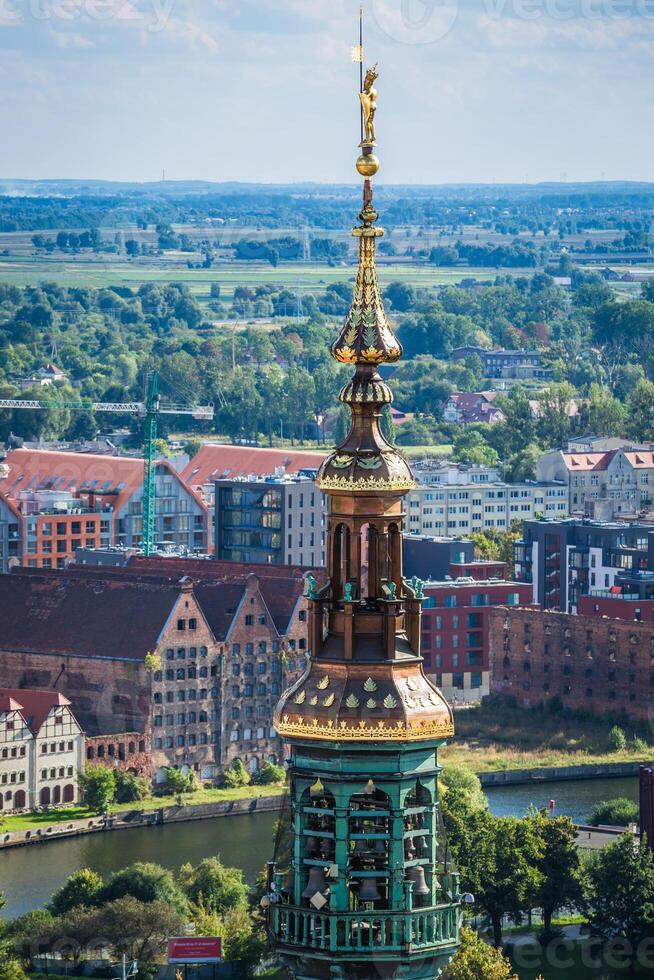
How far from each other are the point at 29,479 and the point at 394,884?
10646cm

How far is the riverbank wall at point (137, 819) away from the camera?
71.9m

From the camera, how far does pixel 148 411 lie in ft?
427

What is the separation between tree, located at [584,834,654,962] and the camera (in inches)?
2283

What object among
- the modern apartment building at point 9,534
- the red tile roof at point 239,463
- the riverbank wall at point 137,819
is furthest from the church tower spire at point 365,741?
the red tile roof at point 239,463

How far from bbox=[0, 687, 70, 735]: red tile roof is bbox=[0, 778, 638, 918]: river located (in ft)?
13.7

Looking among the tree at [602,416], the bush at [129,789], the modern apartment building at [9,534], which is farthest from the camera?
the tree at [602,416]

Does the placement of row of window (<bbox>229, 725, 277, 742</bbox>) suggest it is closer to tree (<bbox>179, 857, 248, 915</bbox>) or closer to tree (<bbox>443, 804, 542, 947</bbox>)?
tree (<bbox>179, 857, 248, 915</bbox>)

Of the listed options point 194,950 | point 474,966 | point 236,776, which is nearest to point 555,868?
point 194,950

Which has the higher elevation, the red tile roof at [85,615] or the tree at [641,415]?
the red tile roof at [85,615]

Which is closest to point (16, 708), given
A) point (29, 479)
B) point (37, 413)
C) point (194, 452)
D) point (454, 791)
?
point (454, 791)

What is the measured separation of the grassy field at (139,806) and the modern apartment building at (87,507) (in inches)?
1150

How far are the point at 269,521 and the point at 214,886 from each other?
46589 millimetres

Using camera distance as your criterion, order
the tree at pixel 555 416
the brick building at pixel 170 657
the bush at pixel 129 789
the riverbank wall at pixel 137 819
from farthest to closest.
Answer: the tree at pixel 555 416 < the brick building at pixel 170 657 < the bush at pixel 129 789 < the riverbank wall at pixel 137 819

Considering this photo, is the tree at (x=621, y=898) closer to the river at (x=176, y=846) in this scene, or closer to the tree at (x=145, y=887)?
the tree at (x=145, y=887)
